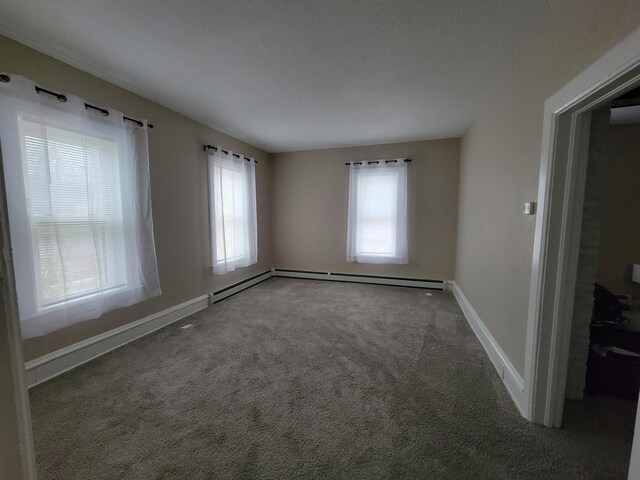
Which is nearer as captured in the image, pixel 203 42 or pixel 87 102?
pixel 203 42

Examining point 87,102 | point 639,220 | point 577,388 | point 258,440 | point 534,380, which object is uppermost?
point 87,102

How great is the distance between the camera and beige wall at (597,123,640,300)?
3.33 meters

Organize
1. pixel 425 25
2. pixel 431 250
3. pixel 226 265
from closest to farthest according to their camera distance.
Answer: pixel 425 25, pixel 226 265, pixel 431 250

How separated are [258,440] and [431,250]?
3712 millimetres

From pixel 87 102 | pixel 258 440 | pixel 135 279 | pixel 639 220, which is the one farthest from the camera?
pixel 639 220

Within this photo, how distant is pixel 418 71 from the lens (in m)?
2.24

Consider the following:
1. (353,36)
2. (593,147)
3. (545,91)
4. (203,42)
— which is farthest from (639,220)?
(203,42)

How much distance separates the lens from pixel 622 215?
3.40 m

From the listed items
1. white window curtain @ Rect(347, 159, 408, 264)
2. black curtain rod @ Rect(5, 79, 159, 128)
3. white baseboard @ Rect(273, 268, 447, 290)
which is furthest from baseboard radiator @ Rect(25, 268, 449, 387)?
black curtain rod @ Rect(5, 79, 159, 128)

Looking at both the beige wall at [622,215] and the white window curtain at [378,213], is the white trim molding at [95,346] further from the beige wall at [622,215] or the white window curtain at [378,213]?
the beige wall at [622,215]

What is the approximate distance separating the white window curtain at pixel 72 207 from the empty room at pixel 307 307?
0.05 feet

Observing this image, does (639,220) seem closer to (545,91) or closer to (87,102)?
(545,91)

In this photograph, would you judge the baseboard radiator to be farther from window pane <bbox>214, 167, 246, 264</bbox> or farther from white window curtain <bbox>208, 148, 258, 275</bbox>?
window pane <bbox>214, 167, 246, 264</bbox>

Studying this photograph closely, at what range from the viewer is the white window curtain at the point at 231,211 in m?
3.63
